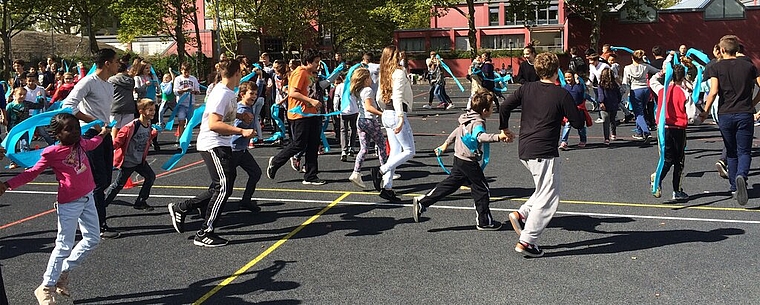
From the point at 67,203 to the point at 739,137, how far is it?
683 cm

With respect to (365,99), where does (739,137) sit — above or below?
below

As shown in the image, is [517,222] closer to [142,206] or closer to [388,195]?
[388,195]

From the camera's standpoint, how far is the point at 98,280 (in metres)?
5.70

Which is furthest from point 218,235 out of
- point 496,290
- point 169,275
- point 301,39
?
point 301,39

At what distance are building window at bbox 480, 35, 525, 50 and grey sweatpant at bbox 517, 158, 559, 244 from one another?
57122mm

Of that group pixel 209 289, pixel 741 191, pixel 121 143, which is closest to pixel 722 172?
pixel 741 191

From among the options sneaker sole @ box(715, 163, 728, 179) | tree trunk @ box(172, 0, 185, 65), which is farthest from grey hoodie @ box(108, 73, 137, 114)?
tree trunk @ box(172, 0, 185, 65)

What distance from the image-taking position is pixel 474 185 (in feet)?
23.0

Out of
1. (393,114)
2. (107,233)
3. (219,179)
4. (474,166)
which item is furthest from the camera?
(393,114)

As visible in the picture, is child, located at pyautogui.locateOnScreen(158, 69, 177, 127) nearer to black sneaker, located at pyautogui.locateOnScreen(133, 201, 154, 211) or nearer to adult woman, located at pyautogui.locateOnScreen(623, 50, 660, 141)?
black sneaker, located at pyautogui.locateOnScreen(133, 201, 154, 211)

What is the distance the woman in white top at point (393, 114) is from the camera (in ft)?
27.3

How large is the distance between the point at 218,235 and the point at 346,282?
6.35ft

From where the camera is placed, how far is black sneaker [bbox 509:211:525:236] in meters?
6.31

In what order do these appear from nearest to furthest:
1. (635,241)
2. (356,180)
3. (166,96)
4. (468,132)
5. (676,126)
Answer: (635,241)
(468,132)
(676,126)
(356,180)
(166,96)
